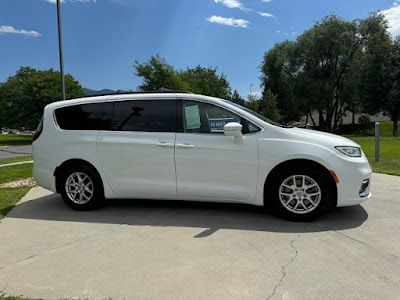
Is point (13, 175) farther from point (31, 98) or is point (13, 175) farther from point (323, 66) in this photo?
point (323, 66)

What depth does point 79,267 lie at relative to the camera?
3.28 metres

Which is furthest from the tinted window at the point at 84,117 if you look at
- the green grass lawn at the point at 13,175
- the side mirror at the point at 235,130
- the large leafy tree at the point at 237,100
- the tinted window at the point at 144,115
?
the large leafy tree at the point at 237,100

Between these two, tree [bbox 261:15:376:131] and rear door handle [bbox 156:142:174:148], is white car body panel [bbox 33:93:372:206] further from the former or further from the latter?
tree [bbox 261:15:376:131]

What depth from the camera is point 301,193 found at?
440 centimetres

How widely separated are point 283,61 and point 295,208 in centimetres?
3685

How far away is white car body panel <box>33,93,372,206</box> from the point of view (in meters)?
4.33

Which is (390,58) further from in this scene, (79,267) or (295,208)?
(79,267)

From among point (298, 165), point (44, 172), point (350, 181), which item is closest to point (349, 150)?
point (350, 181)

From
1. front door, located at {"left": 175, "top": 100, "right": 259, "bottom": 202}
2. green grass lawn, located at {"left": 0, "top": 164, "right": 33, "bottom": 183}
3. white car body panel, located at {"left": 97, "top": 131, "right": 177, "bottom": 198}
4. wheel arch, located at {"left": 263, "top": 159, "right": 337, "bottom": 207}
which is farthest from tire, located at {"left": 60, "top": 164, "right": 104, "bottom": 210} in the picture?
green grass lawn, located at {"left": 0, "top": 164, "right": 33, "bottom": 183}

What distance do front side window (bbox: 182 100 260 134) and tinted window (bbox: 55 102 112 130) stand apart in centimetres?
124

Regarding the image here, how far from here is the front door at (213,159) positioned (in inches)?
177

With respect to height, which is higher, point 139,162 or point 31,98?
point 31,98

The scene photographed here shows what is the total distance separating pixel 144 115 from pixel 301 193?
249 cm

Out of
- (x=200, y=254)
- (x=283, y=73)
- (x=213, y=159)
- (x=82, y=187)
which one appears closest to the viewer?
(x=200, y=254)
